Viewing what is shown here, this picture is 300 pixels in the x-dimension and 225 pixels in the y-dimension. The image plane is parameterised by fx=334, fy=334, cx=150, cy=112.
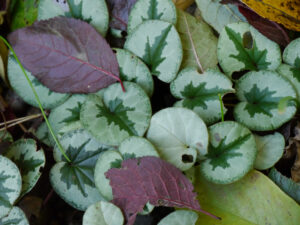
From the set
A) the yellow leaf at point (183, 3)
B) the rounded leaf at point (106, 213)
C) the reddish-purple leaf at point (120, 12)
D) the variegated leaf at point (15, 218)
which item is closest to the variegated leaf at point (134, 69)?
the reddish-purple leaf at point (120, 12)

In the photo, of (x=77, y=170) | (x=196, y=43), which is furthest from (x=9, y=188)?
(x=196, y=43)

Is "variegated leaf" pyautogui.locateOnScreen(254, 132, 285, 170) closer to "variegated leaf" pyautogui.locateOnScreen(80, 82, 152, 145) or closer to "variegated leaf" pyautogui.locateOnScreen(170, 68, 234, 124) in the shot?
"variegated leaf" pyautogui.locateOnScreen(170, 68, 234, 124)

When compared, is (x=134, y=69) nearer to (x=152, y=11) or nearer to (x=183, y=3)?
(x=152, y=11)

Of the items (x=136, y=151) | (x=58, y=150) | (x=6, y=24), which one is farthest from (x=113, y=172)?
(x=6, y=24)

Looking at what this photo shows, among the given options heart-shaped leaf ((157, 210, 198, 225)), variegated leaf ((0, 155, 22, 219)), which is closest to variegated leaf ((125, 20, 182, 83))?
heart-shaped leaf ((157, 210, 198, 225))

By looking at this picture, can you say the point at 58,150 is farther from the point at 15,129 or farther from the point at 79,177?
the point at 15,129

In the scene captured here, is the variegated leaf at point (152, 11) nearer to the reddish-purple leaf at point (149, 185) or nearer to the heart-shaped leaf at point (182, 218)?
the reddish-purple leaf at point (149, 185)
